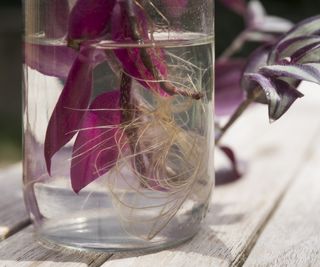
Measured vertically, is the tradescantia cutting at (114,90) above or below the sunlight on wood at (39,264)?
above

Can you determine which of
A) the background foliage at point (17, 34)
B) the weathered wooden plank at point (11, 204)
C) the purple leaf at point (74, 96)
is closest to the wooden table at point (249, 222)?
the weathered wooden plank at point (11, 204)

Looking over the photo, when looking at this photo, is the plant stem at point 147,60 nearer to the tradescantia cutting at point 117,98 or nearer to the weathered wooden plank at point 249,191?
the tradescantia cutting at point 117,98

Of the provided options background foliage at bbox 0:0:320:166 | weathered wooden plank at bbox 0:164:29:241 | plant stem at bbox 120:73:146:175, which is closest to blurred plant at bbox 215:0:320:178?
plant stem at bbox 120:73:146:175

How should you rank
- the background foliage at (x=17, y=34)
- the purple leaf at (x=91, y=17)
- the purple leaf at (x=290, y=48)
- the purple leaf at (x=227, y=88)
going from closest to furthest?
the purple leaf at (x=91, y=17), the purple leaf at (x=290, y=48), the purple leaf at (x=227, y=88), the background foliage at (x=17, y=34)

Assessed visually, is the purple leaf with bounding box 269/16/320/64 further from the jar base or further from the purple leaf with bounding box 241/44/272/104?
the jar base

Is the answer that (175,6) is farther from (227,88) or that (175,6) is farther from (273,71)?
(227,88)

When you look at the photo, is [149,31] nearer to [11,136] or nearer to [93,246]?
[93,246]
